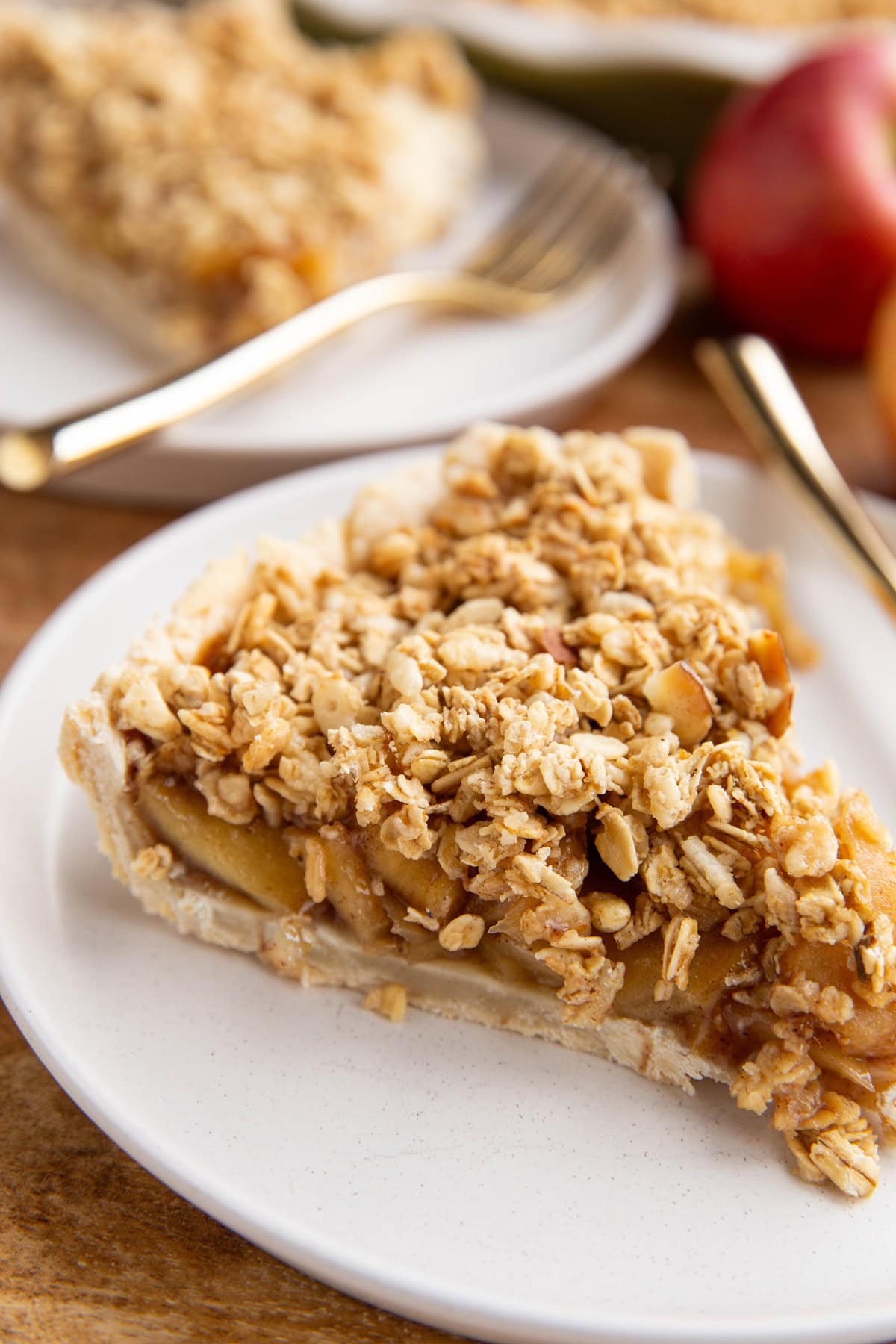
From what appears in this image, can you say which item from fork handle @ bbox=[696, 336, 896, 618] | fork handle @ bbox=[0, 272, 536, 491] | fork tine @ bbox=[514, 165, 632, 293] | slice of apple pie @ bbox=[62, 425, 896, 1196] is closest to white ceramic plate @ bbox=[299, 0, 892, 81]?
fork tine @ bbox=[514, 165, 632, 293]

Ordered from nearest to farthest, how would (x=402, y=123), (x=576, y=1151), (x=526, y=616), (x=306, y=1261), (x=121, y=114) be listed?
(x=306, y=1261) → (x=576, y=1151) → (x=526, y=616) → (x=121, y=114) → (x=402, y=123)

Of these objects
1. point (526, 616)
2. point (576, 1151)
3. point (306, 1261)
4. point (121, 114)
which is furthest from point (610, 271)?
point (306, 1261)

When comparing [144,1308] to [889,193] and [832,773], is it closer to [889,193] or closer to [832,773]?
[832,773]

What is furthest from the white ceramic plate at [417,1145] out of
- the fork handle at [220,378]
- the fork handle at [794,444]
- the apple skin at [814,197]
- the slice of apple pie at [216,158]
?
the apple skin at [814,197]

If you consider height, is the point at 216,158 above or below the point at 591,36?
below

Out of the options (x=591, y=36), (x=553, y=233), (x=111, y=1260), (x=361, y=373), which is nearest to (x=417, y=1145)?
(x=111, y=1260)

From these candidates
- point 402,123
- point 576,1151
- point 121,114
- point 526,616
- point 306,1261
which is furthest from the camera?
point 402,123

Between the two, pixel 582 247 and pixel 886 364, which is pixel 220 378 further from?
pixel 886 364
